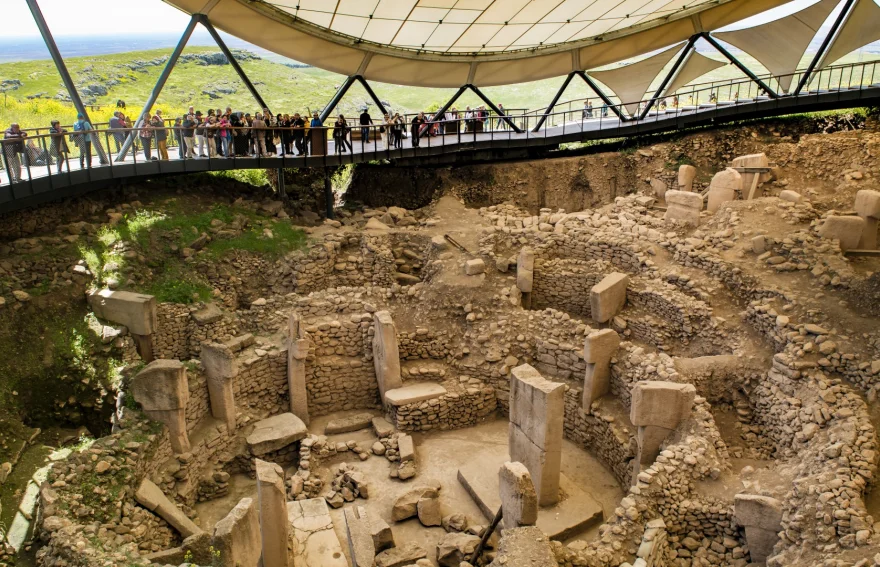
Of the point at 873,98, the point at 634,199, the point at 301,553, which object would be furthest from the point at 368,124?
the point at 873,98

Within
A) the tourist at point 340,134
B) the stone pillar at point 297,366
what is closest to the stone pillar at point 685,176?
the tourist at point 340,134

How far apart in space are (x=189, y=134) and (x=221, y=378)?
23.5ft

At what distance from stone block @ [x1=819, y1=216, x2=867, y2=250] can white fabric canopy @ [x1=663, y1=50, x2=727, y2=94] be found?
11.6m

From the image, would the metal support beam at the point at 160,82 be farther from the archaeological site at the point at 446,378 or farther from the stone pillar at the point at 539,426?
the stone pillar at the point at 539,426

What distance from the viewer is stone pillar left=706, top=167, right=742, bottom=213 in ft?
56.3

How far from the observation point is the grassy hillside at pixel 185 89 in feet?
66.3

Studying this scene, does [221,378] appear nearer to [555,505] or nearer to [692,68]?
[555,505]

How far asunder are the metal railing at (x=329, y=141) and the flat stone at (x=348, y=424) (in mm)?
7150

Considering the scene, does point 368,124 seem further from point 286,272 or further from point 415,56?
point 286,272

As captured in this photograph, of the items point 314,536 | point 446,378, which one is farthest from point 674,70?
point 314,536

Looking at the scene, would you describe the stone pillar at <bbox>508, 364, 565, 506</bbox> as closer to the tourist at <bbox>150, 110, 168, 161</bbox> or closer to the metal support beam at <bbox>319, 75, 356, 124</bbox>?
the tourist at <bbox>150, 110, 168, 161</bbox>

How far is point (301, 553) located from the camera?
33.7 ft

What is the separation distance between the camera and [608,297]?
14.7 metres

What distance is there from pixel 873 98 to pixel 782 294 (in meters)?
13.2
